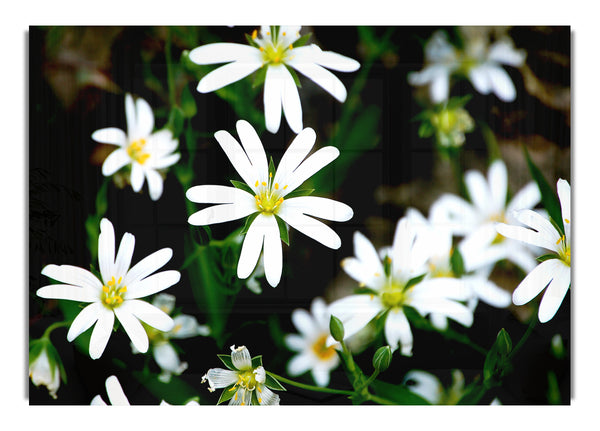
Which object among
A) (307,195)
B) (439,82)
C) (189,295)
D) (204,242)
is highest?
(439,82)

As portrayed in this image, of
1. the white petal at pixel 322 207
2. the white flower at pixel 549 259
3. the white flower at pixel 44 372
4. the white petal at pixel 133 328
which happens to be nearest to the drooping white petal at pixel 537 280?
the white flower at pixel 549 259

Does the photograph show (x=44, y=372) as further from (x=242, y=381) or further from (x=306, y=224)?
(x=306, y=224)

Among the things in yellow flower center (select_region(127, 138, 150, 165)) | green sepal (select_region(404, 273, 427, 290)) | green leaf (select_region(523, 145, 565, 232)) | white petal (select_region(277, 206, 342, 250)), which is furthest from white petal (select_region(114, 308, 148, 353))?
green leaf (select_region(523, 145, 565, 232))

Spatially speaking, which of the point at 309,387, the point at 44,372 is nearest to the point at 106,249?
the point at 44,372

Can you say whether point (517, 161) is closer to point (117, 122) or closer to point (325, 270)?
→ point (325, 270)

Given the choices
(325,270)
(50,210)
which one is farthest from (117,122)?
(325,270)

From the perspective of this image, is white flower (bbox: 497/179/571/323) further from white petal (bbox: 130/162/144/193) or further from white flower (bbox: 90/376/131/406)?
white flower (bbox: 90/376/131/406)
